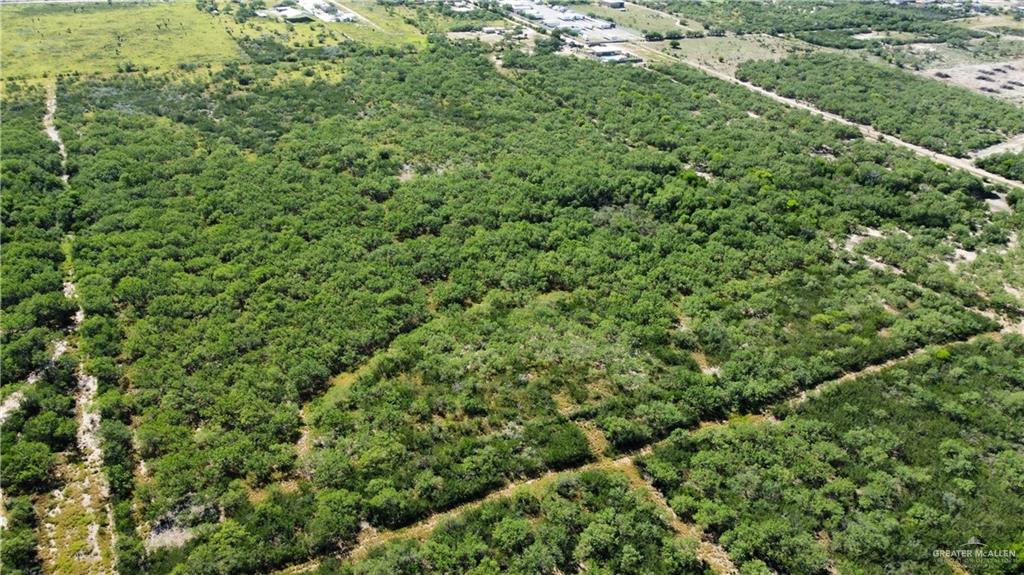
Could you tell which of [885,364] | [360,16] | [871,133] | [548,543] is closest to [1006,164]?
[871,133]

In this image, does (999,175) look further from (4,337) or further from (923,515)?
(4,337)

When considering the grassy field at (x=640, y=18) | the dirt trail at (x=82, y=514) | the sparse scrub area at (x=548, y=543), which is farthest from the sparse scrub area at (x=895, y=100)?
the dirt trail at (x=82, y=514)

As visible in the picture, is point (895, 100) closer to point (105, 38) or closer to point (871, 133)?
point (871, 133)

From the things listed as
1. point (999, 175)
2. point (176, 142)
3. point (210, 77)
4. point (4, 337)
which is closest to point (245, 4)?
point (210, 77)

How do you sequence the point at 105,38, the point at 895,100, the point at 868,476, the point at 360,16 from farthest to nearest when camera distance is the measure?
the point at 360,16, the point at 105,38, the point at 895,100, the point at 868,476

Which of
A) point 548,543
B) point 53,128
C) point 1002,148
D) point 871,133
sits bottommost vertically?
point 548,543

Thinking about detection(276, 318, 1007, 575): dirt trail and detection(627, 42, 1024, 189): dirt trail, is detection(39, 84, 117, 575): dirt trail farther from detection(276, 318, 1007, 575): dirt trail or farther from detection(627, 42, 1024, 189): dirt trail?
detection(627, 42, 1024, 189): dirt trail

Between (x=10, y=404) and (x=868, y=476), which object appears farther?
(x=10, y=404)
